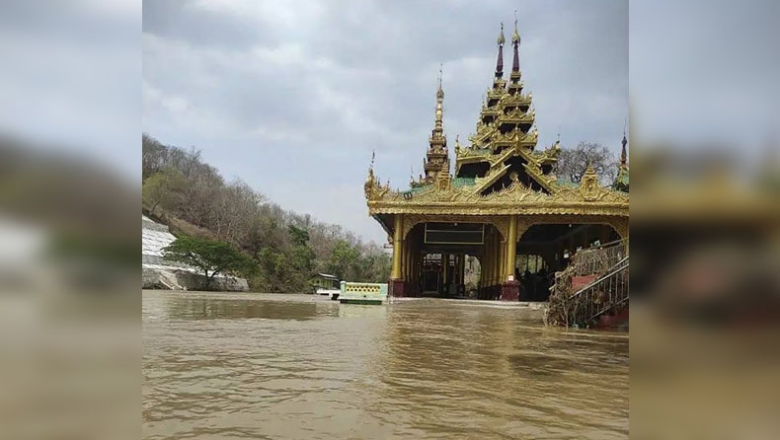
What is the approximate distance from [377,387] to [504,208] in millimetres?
18030

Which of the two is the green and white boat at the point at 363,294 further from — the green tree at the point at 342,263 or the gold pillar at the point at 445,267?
the green tree at the point at 342,263

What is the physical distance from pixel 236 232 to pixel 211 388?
154ft

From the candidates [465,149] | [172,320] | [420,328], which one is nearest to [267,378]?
[420,328]

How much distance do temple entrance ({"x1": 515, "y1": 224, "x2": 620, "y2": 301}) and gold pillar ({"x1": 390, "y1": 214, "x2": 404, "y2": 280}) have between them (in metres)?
6.04

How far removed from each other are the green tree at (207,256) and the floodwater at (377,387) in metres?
28.3

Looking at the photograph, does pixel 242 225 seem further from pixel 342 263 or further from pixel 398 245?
pixel 398 245

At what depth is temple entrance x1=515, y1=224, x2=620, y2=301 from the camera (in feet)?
80.5

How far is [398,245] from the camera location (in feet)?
72.8

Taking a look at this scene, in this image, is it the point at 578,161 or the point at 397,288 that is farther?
the point at 578,161

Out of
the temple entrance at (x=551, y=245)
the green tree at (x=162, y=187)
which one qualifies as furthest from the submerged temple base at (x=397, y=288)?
the green tree at (x=162, y=187)

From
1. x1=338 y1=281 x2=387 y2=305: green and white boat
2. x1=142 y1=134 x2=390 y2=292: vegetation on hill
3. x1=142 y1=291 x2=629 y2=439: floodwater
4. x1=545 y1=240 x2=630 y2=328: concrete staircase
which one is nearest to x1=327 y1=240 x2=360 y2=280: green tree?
x1=142 y1=134 x2=390 y2=292: vegetation on hill

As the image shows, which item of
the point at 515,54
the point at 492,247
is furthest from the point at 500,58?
the point at 492,247

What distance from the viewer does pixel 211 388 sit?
3.76 m
